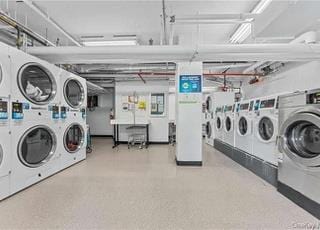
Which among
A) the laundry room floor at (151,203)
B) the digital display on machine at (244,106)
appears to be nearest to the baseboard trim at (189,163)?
the laundry room floor at (151,203)

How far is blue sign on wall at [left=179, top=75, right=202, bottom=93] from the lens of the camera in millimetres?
4246

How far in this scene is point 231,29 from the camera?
13.1 ft

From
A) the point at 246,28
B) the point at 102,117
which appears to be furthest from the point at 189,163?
Result: the point at 102,117

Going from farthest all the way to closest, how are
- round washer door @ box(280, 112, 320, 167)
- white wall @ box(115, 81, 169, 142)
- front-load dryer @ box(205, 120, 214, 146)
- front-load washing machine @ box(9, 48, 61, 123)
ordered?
white wall @ box(115, 81, 169, 142)
front-load dryer @ box(205, 120, 214, 146)
front-load washing machine @ box(9, 48, 61, 123)
round washer door @ box(280, 112, 320, 167)

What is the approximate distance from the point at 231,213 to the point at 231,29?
326cm

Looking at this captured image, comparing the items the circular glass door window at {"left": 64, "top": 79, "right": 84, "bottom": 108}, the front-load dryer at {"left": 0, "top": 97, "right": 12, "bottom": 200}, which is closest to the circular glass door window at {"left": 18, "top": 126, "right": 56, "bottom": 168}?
the front-load dryer at {"left": 0, "top": 97, "right": 12, "bottom": 200}

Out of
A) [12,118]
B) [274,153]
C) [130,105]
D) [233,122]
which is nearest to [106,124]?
[130,105]

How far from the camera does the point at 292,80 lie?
210 inches

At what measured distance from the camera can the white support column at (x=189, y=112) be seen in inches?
167

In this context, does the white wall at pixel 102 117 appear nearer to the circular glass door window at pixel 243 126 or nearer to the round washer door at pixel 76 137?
the round washer door at pixel 76 137

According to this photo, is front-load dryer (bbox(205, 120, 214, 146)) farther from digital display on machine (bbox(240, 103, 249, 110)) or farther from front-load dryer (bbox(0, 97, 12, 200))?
front-load dryer (bbox(0, 97, 12, 200))

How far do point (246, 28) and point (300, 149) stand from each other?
7.57 feet

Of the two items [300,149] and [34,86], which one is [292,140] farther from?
[34,86]

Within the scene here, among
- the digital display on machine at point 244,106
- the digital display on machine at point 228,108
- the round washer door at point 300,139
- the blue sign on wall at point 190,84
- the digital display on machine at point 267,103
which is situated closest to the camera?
the round washer door at point 300,139
